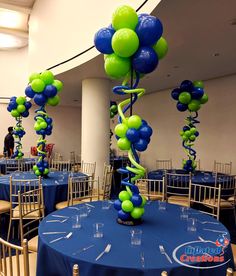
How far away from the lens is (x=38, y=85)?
4.83 meters

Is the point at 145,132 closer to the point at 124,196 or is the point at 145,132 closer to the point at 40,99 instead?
the point at 124,196

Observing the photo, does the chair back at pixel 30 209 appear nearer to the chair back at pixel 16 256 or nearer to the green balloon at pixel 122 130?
the chair back at pixel 16 256

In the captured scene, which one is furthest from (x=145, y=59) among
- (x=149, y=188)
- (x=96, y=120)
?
(x=96, y=120)

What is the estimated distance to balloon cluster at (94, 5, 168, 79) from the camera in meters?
2.29

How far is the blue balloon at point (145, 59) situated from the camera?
2.33 metres

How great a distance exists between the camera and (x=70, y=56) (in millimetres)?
5930

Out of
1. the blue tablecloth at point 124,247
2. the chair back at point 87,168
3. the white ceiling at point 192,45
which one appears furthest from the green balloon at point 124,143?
the chair back at point 87,168

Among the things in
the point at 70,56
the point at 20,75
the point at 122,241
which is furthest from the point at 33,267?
the point at 20,75

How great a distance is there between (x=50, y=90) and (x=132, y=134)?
2.98 metres

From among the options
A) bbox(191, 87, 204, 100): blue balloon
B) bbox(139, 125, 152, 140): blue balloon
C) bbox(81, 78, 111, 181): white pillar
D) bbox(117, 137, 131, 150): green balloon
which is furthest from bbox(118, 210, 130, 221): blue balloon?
bbox(81, 78, 111, 181): white pillar

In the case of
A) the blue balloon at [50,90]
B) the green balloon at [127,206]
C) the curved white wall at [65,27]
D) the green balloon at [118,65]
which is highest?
the curved white wall at [65,27]

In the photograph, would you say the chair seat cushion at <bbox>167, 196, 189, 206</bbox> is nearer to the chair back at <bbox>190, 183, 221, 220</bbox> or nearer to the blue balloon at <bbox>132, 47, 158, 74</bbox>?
the chair back at <bbox>190, 183, 221, 220</bbox>

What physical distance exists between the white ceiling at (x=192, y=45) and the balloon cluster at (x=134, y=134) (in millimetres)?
1626

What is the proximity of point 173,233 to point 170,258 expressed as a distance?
458 millimetres
